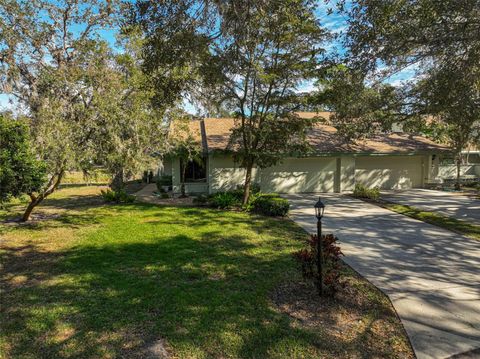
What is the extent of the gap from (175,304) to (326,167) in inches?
577

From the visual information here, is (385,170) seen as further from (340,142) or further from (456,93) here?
(456,93)

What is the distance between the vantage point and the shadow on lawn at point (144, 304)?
361cm

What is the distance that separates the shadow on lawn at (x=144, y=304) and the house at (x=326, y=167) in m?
9.84

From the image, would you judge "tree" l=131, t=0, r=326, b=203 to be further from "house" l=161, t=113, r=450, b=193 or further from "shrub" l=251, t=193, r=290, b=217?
"house" l=161, t=113, r=450, b=193

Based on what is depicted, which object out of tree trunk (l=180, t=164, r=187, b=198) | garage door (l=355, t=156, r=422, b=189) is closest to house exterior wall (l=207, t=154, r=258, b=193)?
tree trunk (l=180, t=164, r=187, b=198)

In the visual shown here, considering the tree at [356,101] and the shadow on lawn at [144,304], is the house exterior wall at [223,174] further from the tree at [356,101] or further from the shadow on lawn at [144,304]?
the shadow on lawn at [144,304]

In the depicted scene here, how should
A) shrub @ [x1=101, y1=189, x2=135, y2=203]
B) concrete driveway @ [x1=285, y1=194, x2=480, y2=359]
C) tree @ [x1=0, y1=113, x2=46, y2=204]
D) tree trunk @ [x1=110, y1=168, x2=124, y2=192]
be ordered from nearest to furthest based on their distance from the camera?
concrete driveway @ [x1=285, y1=194, x2=480, y2=359] < tree @ [x1=0, y1=113, x2=46, y2=204] < shrub @ [x1=101, y1=189, x2=135, y2=203] < tree trunk @ [x1=110, y1=168, x2=124, y2=192]

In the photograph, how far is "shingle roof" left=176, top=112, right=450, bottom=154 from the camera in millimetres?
16969

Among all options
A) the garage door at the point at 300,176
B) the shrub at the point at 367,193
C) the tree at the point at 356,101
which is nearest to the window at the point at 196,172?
the garage door at the point at 300,176

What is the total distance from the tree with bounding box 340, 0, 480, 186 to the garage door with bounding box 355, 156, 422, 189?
415 inches

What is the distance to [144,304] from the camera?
457 centimetres

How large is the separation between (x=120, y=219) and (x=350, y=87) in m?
8.98

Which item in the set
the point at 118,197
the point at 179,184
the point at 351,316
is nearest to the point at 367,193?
the point at 179,184

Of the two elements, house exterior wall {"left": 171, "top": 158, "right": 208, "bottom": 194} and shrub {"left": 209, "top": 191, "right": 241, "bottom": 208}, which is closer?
shrub {"left": 209, "top": 191, "right": 241, "bottom": 208}
